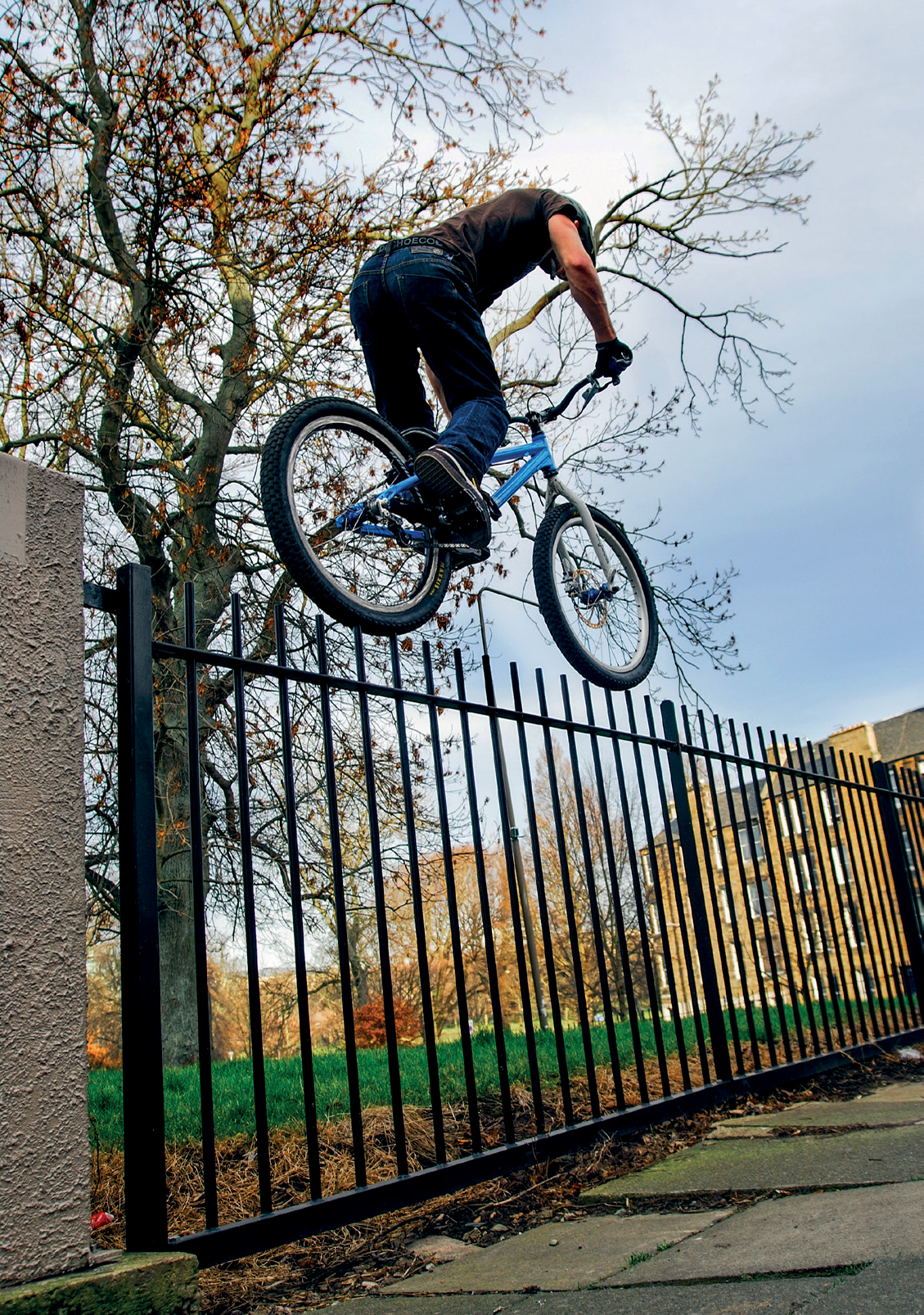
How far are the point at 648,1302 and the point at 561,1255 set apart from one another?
664mm

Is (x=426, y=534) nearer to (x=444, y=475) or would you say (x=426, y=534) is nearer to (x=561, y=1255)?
(x=444, y=475)

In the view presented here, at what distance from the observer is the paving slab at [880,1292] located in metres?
1.55

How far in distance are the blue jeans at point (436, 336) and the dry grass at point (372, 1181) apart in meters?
2.54

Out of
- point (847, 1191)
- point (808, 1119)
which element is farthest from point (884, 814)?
point (847, 1191)

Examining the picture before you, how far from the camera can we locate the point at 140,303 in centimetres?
923

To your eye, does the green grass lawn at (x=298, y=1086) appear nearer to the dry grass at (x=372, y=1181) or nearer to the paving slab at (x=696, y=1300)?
the dry grass at (x=372, y=1181)

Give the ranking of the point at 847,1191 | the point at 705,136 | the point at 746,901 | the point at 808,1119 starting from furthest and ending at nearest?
the point at 705,136
the point at 746,901
the point at 808,1119
the point at 847,1191

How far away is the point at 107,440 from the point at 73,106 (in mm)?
3006

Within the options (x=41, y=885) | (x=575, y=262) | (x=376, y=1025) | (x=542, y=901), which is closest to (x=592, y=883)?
(x=542, y=901)

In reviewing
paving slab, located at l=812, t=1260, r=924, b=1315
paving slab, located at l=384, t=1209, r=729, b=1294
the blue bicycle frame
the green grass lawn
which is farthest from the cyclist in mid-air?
the green grass lawn

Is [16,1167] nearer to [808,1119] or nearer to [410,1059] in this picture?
[808,1119]

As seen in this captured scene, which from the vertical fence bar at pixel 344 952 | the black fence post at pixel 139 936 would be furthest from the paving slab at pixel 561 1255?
the black fence post at pixel 139 936

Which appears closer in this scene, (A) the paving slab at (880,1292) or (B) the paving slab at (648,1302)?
(A) the paving slab at (880,1292)

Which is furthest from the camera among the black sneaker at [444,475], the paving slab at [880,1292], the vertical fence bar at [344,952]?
the black sneaker at [444,475]
